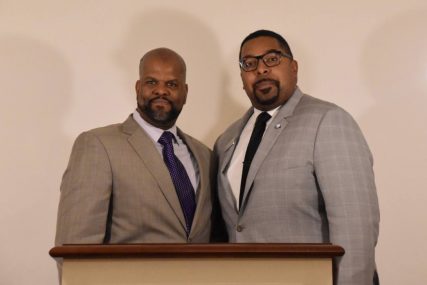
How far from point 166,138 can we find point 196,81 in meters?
0.71

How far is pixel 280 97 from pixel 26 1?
1250 mm

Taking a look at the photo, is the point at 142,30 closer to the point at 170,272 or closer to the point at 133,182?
the point at 133,182

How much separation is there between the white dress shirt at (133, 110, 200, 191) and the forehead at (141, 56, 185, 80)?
14 centimetres

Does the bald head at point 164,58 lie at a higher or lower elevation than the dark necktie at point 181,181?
higher

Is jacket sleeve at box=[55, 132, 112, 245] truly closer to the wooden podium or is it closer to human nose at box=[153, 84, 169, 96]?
human nose at box=[153, 84, 169, 96]

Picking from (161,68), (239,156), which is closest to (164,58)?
(161,68)

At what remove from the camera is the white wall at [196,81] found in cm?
255

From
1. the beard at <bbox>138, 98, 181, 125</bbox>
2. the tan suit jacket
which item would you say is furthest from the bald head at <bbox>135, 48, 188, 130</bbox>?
the tan suit jacket

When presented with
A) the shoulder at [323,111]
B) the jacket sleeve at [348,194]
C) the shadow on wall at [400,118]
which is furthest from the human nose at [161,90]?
the shadow on wall at [400,118]

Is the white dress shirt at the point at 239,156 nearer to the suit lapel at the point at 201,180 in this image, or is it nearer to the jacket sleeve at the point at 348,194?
the suit lapel at the point at 201,180

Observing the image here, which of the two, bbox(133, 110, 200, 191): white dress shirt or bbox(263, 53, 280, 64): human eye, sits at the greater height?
bbox(263, 53, 280, 64): human eye

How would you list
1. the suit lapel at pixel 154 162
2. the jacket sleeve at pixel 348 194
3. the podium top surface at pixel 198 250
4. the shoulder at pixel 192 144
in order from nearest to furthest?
1. the podium top surface at pixel 198 250
2. the jacket sleeve at pixel 348 194
3. the suit lapel at pixel 154 162
4. the shoulder at pixel 192 144

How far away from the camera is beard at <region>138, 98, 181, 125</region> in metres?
2.05

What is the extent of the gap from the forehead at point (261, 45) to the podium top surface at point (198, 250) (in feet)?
3.25
